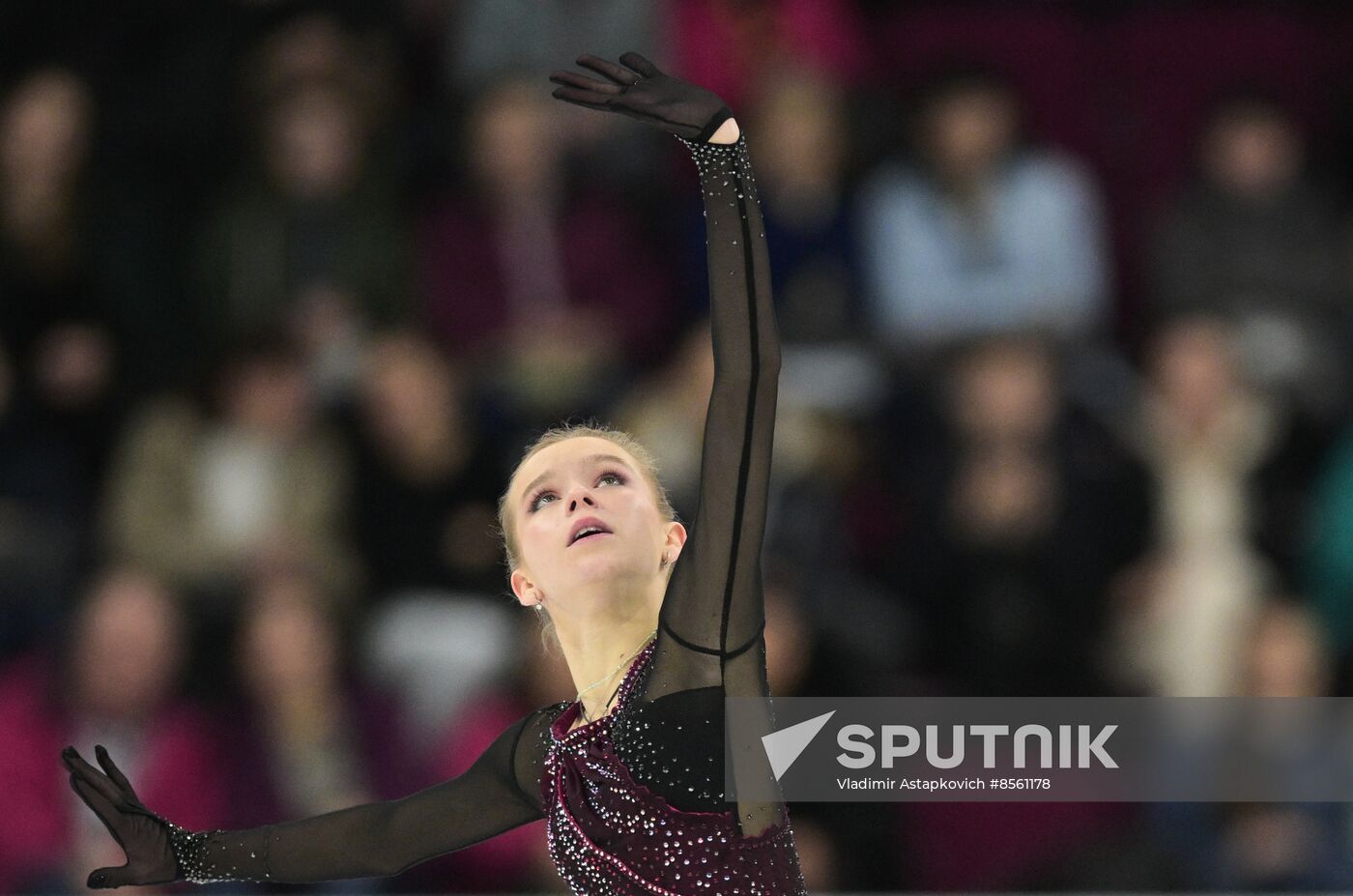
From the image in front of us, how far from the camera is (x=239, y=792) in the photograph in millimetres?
5062

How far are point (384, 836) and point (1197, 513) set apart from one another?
3179mm

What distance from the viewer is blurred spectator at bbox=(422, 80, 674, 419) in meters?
6.00

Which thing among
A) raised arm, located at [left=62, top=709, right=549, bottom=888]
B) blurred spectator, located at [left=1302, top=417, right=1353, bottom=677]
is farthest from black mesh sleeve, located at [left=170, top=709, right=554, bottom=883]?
blurred spectator, located at [left=1302, top=417, right=1353, bottom=677]

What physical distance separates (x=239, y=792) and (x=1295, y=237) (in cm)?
365

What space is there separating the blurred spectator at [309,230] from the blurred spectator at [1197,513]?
2.36m

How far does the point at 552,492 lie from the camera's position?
307 centimetres

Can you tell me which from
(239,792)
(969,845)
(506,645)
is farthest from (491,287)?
(969,845)

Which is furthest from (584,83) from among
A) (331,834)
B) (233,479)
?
(233,479)

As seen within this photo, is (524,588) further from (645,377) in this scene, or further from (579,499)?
(645,377)

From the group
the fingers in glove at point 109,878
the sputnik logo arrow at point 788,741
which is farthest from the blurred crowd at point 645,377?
the fingers in glove at point 109,878

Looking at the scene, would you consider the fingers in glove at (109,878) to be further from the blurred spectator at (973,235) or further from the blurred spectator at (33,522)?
the blurred spectator at (973,235)

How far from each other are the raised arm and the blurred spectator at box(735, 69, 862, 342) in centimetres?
282

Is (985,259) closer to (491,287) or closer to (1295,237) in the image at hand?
(1295,237)

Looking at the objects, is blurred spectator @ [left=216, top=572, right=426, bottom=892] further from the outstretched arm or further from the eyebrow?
the outstretched arm
